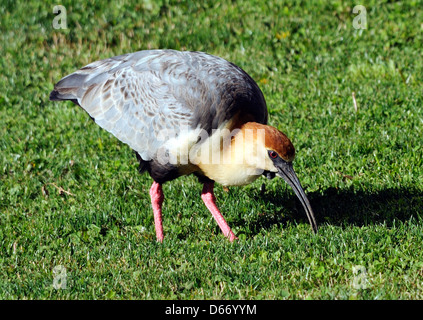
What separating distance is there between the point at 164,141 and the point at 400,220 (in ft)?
6.58

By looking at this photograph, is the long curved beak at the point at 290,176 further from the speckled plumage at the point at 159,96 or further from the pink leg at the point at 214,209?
the pink leg at the point at 214,209

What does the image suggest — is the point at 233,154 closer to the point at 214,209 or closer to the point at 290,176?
the point at 290,176

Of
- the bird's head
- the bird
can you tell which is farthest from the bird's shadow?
the bird's head

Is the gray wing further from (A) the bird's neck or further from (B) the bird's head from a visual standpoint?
(B) the bird's head

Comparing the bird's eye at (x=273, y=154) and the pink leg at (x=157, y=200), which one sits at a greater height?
the bird's eye at (x=273, y=154)

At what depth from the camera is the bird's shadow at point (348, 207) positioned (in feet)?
17.3

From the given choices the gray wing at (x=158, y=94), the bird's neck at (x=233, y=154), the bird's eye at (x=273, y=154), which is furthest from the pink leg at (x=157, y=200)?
the bird's eye at (x=273, y=154)

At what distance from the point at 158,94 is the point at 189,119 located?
493 millimetres

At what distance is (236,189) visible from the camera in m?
6.05

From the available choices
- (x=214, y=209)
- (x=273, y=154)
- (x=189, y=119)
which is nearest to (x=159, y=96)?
(x=189, y=119)

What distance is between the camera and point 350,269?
4523 mm

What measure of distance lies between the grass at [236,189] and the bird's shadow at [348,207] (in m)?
0.01

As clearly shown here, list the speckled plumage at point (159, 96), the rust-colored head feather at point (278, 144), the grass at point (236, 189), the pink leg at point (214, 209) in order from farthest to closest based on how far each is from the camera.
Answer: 1. the pink leg at point (214, 209)
2. the speckled plumage at point (159, 96)
3. the rust-colored head feather at point (278, 144)
4. the grass at point (236, 189)
